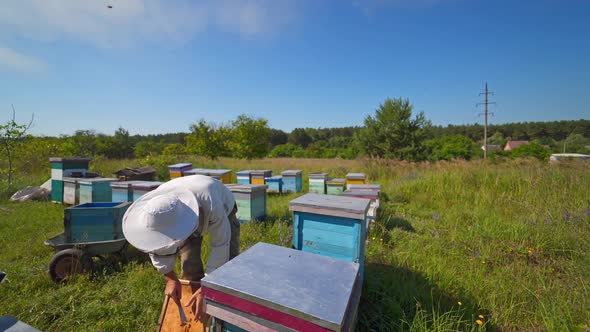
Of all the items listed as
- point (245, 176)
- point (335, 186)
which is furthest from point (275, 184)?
point (335, 186)

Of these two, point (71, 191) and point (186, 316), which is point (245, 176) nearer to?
point (71, 191)

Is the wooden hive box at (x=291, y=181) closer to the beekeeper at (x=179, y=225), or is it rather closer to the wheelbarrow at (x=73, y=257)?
the wheelbarrow at (x=73, y=257)

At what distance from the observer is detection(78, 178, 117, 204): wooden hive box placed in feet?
17.1

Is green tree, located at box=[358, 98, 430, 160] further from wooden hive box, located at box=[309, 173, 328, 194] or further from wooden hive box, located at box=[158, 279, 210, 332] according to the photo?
wooden hive box, located at box=[158, 279, 210, 332]

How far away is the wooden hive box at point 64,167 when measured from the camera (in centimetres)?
606

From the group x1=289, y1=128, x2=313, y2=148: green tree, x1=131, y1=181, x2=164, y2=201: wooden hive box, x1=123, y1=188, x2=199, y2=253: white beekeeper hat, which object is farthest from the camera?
x1=289, y1=128, x2=313, y2=148: green tree

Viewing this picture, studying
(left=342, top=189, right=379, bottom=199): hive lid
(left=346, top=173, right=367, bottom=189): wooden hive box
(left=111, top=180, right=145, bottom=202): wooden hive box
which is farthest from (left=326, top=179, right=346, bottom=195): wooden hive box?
(left=111, top=180, right=145, bottom=202): wooden hive box

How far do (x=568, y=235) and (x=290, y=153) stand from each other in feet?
166

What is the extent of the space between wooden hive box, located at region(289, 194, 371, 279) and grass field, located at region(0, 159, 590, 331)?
0.56 metres

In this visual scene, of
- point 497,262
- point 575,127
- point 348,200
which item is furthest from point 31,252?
point 575,127

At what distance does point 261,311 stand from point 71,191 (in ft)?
23.1

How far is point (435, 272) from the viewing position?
2711 mm

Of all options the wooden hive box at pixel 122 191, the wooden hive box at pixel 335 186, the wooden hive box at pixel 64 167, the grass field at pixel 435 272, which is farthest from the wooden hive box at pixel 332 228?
the wooden hive box at pixel 64 167

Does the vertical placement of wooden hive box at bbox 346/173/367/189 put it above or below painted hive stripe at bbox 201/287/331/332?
above
